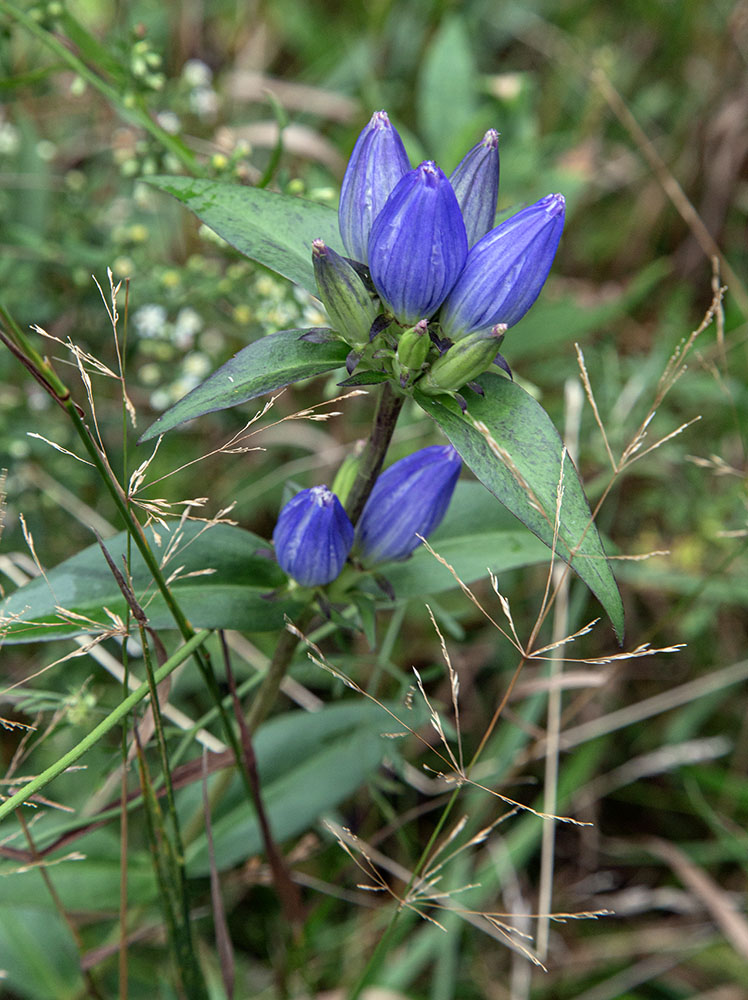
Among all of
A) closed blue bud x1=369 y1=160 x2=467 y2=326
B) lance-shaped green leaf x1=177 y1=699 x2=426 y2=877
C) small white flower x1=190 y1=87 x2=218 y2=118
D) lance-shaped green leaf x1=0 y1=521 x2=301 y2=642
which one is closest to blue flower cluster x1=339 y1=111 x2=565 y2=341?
closed blue bud x1=369 y1=160 x2=467 y2=326

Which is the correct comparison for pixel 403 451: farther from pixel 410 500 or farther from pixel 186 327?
pixel 410 500

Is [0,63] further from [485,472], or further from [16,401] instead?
[485,472]

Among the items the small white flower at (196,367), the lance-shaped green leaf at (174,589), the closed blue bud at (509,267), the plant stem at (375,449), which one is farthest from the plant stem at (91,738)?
the small white flower at (196,367)

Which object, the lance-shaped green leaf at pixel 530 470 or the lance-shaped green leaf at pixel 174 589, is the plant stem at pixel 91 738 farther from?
the lance-shaped green leaf at pixel 530 470

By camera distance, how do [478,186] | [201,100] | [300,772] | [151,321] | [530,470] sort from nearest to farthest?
1. [530,470]
2. [478,186]
3. [300,772]
4. [151,321]
5. [201,100]

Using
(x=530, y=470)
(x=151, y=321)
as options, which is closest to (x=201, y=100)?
(x=151, y=321)
